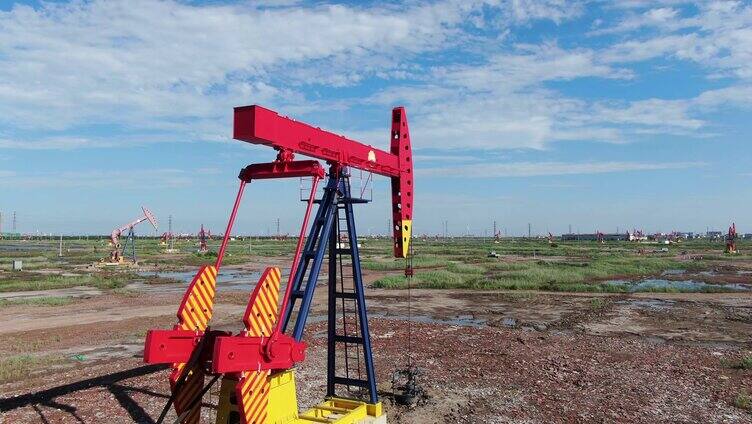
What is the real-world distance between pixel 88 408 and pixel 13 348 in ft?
25.5

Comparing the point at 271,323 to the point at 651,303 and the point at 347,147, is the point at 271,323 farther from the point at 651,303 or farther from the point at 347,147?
the point at 651,303

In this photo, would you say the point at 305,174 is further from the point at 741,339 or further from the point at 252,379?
the point at 741,339

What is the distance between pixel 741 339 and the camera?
17297mm

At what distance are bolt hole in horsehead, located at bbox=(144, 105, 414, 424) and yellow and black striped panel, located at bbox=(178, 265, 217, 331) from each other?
0.01 meters

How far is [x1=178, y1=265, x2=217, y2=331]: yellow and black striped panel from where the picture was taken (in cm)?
581

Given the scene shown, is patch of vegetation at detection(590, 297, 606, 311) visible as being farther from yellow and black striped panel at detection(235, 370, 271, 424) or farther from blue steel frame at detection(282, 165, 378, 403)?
yellow and black striped panel at detection(235, 370, 271, 424)

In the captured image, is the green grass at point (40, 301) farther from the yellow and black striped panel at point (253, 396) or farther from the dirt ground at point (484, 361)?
the yellow and black striped panel at point (253, 396)

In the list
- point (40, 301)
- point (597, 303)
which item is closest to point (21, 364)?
→ point (40, 301)

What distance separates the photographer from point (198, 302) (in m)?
5.97

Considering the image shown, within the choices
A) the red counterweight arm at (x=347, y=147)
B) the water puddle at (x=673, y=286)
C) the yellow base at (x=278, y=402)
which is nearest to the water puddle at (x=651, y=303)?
the water puddle at (x=673, y=286)

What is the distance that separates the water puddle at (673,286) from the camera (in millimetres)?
32156

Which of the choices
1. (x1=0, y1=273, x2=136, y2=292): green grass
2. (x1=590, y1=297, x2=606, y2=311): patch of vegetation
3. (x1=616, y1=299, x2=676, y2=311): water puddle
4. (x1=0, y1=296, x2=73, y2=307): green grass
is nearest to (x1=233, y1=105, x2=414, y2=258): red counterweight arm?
(x1=590, y1=297, x2=606, y2=311): patch of vegetation

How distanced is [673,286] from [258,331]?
36.1m

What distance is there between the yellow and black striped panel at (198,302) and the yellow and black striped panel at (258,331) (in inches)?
28.7
